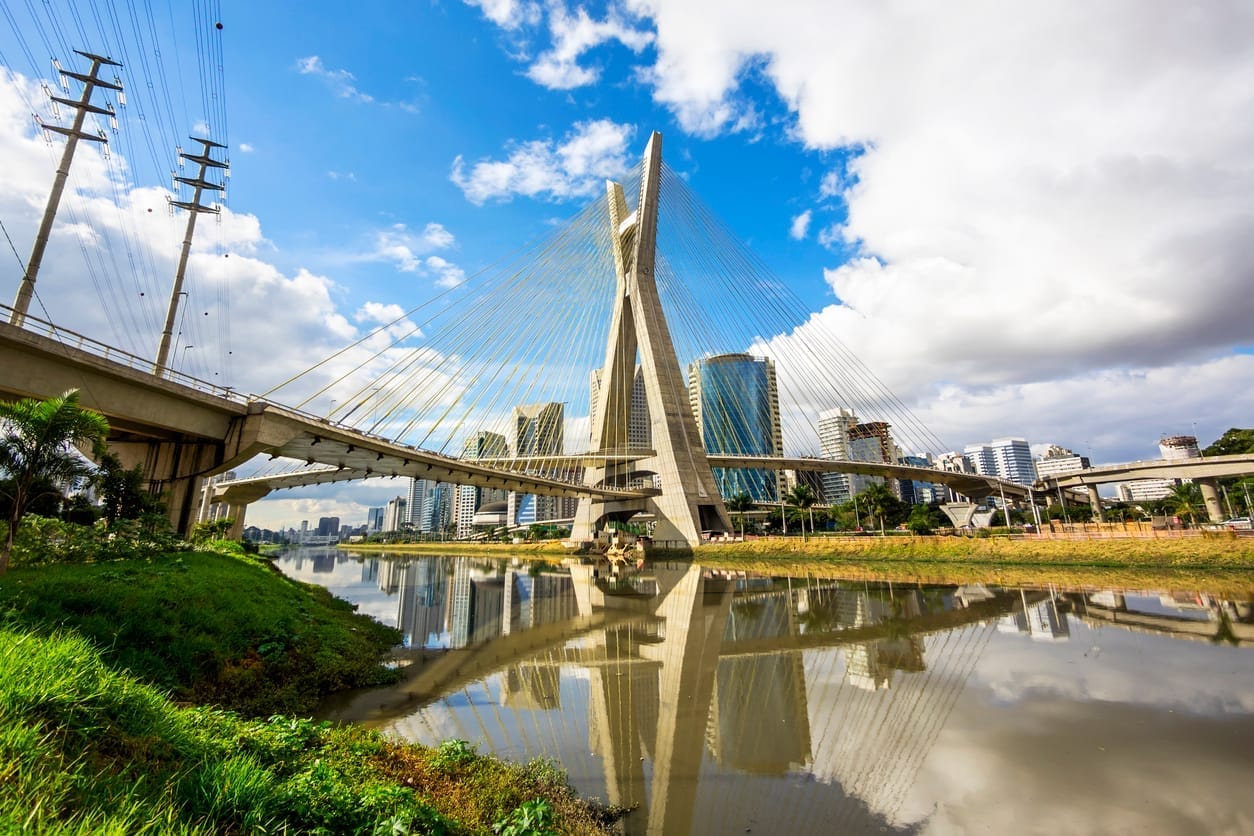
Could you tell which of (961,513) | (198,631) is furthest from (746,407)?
(198,631)

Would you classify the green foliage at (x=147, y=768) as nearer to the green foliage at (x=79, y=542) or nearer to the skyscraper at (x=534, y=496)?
the green foliage at (x=79, y=542)

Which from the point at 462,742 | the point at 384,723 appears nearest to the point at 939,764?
the point at 462,742

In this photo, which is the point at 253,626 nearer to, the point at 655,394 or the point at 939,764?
the point at 939,764

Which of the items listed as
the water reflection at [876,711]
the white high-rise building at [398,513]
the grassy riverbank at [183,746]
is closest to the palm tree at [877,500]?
the water reflection at [876,711]

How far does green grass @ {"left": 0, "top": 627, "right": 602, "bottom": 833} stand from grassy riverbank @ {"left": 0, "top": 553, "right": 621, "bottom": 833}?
0.05 ft

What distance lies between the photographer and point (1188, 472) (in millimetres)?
47250

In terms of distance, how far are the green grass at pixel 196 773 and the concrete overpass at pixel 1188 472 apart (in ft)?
213

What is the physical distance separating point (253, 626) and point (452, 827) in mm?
8018

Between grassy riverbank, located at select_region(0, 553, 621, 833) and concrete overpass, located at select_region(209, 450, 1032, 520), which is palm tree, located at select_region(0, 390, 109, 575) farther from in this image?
concrete overpass, located at select_region(209, 450, 1032, 520)

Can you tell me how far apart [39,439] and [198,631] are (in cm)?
475

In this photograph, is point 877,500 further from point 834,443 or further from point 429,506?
point 429,506

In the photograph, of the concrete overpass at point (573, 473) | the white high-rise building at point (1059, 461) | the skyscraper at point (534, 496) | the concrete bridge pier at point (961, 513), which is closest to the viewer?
the concrete overpass at point (573, 473)

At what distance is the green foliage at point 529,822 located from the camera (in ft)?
13.5

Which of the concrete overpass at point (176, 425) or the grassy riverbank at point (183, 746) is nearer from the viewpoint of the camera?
the grassy riverbank at point (183, 746)
